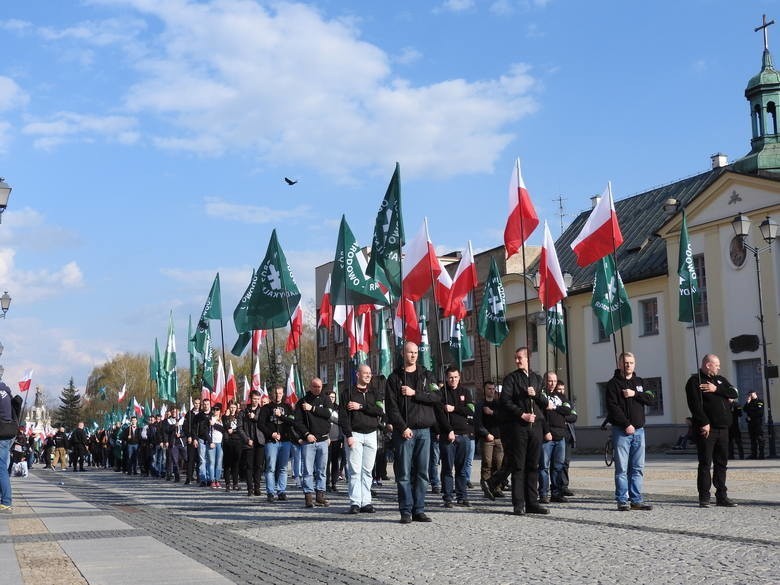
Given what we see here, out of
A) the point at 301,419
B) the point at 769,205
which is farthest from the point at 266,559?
the point at 769,205

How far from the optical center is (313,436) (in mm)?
15070

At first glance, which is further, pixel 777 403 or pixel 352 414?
pixel 777 403

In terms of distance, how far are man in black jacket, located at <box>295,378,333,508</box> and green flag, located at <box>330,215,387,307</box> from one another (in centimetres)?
402

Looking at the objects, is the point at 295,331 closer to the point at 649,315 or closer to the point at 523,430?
the point at 523,430

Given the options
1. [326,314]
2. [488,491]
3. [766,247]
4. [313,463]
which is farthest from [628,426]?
[766,247]

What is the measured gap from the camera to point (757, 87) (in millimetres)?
40562

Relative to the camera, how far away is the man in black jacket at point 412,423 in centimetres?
1226

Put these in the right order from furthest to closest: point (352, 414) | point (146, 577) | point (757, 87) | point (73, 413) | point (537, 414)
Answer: point (73, 413) < point (757, 87) < point (352, 414) < point (537, 414) < point (146, 577)

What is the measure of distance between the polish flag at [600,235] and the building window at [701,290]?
857 inches

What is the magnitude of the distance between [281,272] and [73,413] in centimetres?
13045

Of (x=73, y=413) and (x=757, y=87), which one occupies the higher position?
(x=757, y=87)

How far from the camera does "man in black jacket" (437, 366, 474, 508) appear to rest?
14.3 m

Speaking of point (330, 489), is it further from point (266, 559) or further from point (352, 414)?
point (266, 559)

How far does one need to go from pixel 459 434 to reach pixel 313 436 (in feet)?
7.32
